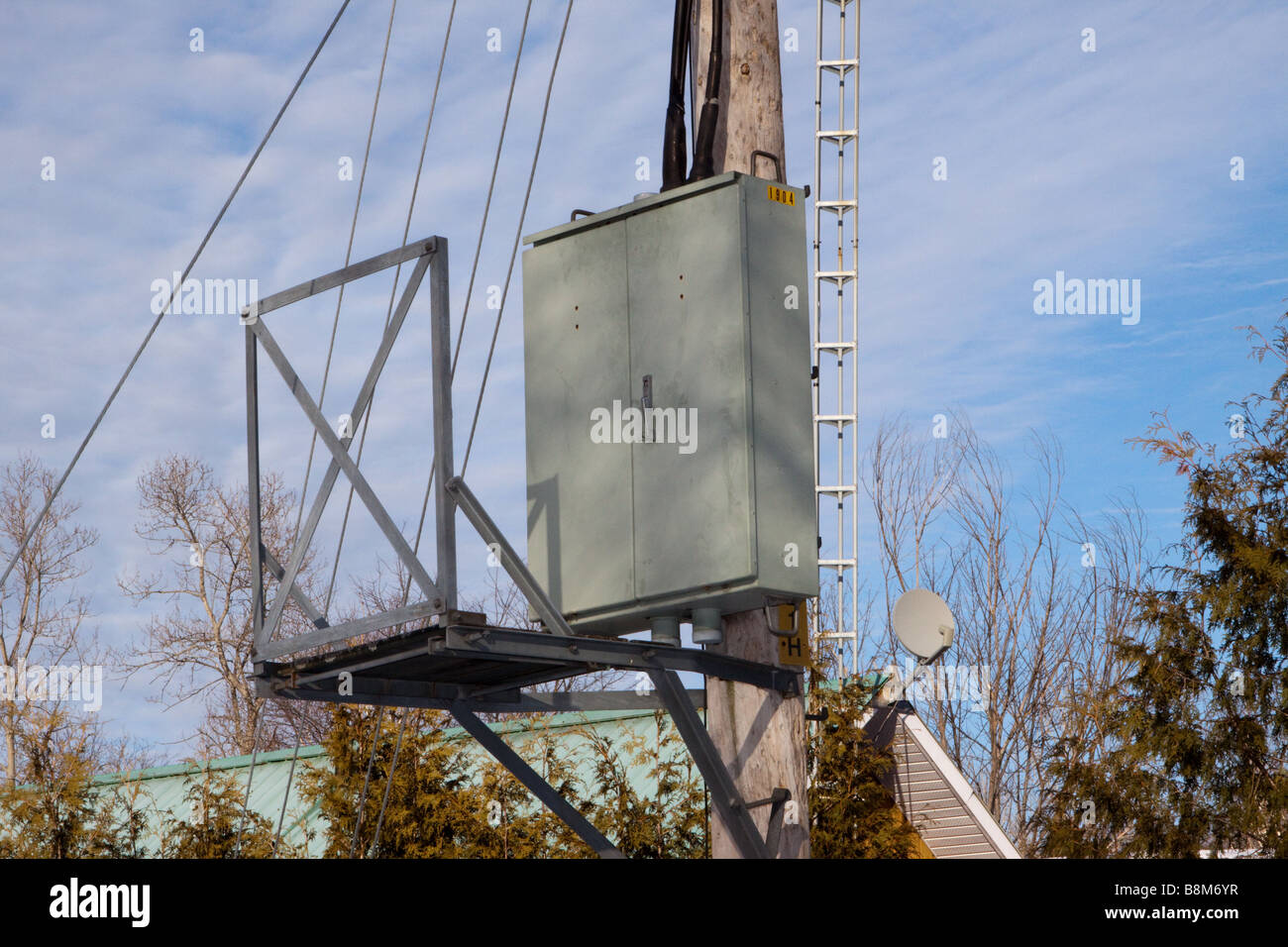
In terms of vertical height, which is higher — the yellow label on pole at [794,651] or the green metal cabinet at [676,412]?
the green metal cabinet at [676,412]

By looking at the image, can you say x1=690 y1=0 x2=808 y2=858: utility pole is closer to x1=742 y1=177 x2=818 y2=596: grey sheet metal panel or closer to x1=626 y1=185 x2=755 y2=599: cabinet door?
x1=742 y1=177 x2=818 y2=596: grey sheet metal panel

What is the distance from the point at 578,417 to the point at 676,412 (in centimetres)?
59

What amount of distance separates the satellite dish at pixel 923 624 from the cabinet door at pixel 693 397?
5.78 meters

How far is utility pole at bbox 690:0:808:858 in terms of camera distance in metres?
7.33

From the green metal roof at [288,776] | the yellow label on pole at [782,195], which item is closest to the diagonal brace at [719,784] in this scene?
the yellow label on pole at [782,195]

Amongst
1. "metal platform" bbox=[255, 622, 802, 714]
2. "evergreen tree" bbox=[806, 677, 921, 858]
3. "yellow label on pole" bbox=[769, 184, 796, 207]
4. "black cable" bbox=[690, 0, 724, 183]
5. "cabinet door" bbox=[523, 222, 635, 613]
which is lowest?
"evergreen tree" bbox=[806, 677, 921, 858]

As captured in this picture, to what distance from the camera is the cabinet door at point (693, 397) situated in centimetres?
695

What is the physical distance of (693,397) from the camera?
23.4 ft

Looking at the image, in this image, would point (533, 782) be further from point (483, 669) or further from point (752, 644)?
point (752, 644)

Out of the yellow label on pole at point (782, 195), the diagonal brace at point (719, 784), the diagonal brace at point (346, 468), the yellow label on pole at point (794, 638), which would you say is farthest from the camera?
the yellow label on pole at point (794, 638)

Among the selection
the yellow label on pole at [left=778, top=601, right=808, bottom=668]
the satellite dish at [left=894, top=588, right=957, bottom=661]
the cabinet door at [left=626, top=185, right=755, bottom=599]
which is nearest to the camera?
the cabinet door at [left=626, top=185, right=755, bottom=599]

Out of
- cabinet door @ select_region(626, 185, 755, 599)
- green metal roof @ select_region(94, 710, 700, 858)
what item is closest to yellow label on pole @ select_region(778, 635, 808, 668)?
cabinet door @ select_region(626, 185, 755, 599)

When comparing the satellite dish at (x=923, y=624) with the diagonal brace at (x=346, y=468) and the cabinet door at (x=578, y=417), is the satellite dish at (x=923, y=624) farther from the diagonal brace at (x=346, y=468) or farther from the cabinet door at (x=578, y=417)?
the diagonal brace at (x=346, y=468)
